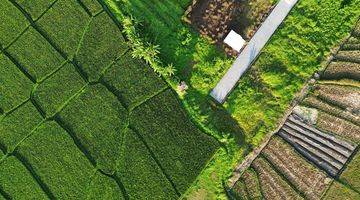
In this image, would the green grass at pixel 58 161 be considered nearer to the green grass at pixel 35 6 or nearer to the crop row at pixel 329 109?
the green grass at pixel 35 6

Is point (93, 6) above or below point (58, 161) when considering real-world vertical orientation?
above

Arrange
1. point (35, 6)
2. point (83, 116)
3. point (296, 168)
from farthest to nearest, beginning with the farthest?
point (35, 6)
point (83, 116)
point (296, 168)

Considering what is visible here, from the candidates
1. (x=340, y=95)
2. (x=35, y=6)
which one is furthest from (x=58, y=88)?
(x=340, y=95)

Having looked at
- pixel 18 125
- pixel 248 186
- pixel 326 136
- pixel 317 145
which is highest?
pixel 326 136

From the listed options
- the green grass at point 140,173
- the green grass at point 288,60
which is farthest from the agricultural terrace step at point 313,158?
the green grass at point 140,173

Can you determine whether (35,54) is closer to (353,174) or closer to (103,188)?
(103,188)

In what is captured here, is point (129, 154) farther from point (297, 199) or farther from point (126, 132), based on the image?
point (297, 199)

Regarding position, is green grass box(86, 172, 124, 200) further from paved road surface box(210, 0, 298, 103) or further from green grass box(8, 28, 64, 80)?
paved road surface box(210, 0, 298, 103)
